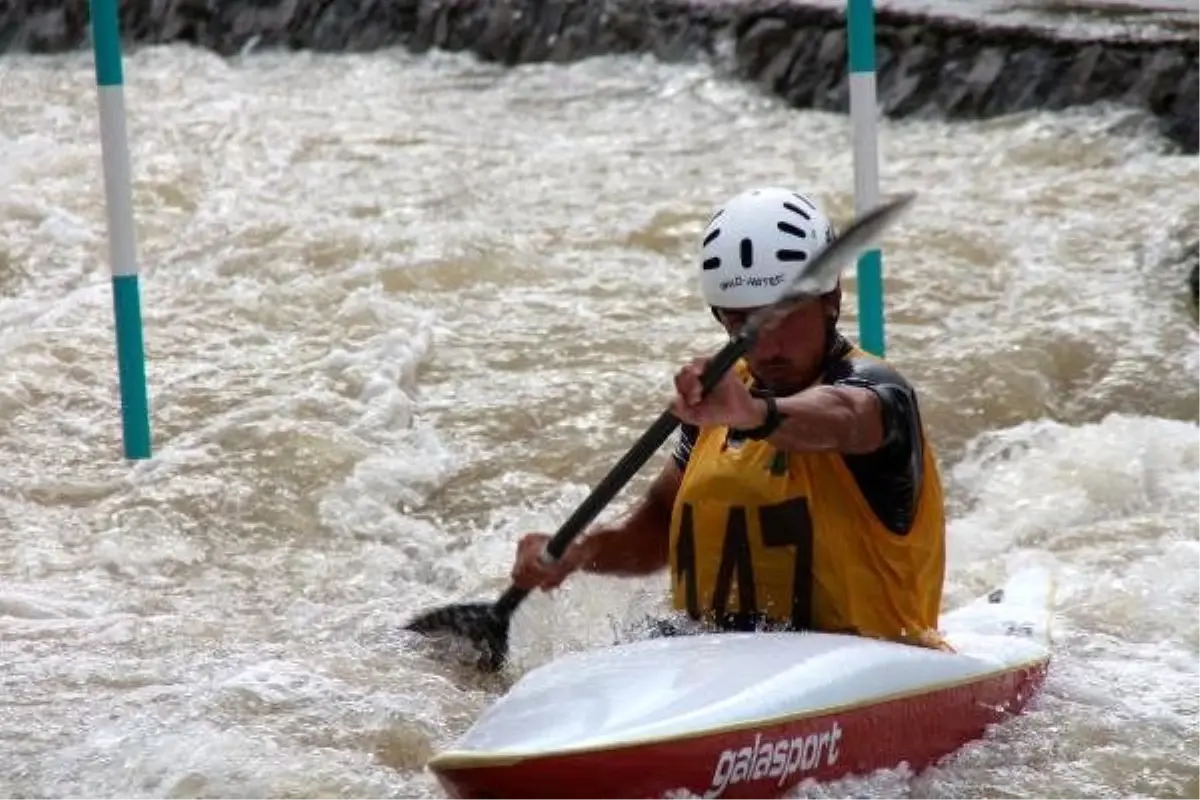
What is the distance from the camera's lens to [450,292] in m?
7.05

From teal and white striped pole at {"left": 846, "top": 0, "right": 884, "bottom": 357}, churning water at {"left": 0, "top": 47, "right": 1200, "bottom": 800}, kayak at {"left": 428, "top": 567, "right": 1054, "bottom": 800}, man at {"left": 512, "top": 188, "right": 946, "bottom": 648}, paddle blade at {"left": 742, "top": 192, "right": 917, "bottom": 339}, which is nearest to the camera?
kayak at {"left": 428, "top": 567, "right": 1054, "bottom": 800}

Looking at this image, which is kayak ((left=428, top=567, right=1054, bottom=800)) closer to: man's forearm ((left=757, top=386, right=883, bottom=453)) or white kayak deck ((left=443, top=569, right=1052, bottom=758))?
white kayak deck ((left=443, top=569, right=1052, bottom=758))

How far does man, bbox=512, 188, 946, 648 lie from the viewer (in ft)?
11.2

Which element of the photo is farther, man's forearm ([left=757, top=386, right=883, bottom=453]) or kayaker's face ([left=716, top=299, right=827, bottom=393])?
kayaker's face ([left=716, top=299, right=827, bottom=393])

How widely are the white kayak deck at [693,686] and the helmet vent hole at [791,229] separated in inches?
24.9

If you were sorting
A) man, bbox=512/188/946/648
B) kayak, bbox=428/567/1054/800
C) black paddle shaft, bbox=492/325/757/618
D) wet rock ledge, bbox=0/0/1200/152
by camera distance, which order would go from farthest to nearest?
wet rock ledge, bbox=0/0/1200/152 → man, bbox=512/188/946/648 → black paddle shaft, bbox=492/325/757/618 → kayak, bbox=428/567/1054/800

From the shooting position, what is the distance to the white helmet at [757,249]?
3408 millimetres

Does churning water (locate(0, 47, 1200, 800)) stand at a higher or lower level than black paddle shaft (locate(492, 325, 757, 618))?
lower

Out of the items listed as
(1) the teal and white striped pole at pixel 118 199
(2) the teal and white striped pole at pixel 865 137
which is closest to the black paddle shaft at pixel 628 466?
(2) the teal and white striped pole at pixel 865 137

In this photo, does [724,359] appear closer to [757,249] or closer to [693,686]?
[757,249]

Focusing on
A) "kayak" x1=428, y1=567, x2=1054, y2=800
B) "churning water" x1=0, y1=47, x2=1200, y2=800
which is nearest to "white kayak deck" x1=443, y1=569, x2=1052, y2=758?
"kayak" x1=428, y1=567, x2=1054, y2=800

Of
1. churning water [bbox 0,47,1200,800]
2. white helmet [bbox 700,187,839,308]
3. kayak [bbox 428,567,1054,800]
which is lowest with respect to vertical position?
churning water [bbox 0,47,1200,800]

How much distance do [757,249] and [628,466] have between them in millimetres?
407

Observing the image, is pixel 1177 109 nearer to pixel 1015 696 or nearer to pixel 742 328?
pixel 1015 696
